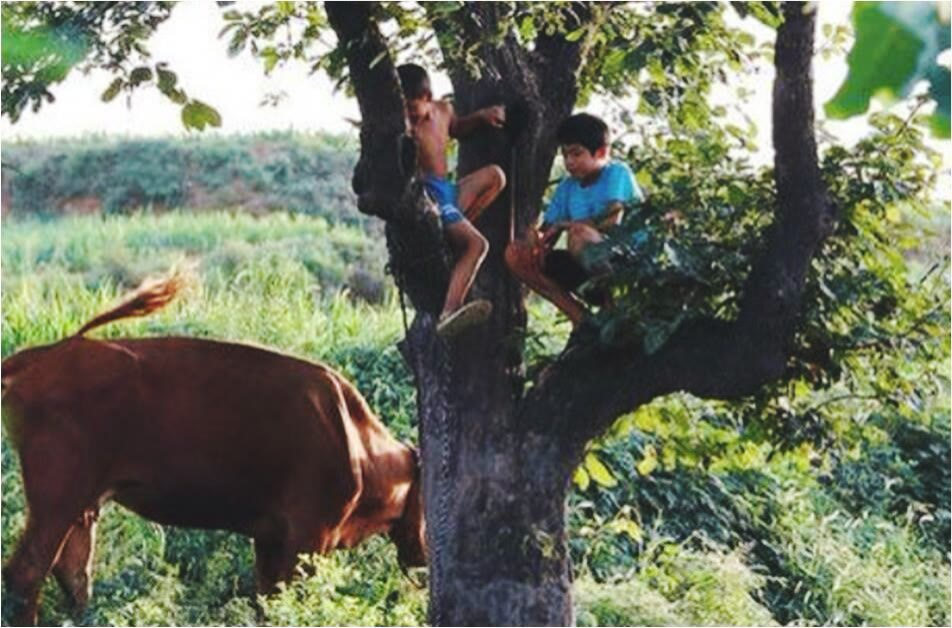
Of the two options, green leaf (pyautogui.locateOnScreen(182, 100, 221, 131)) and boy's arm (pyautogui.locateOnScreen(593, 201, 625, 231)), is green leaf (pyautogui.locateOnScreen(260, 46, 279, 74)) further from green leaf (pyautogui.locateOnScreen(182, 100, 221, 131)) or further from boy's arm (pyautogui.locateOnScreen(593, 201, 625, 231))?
green leaf (pyautogui.locateOnScreen(182, 100, 221, 131))

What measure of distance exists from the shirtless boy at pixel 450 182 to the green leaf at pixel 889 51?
4267 millimetres

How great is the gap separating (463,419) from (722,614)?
2748 mm

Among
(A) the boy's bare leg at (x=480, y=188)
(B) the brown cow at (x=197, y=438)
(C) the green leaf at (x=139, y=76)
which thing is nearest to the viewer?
(C) the green leaf at (x=139, y=76)

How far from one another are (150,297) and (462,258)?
6.30 ft

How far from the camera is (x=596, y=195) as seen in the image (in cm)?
548

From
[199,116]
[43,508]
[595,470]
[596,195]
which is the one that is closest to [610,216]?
[596,195]

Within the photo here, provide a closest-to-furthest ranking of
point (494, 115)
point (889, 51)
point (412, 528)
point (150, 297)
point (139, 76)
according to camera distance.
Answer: point (889, 51) → point (139, 76) → point (494, 115) → point (150, 297) → point (412, 528)

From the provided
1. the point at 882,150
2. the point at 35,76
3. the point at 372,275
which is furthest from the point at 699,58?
the point at 372,275

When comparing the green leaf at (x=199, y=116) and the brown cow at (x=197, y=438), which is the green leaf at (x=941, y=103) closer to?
the green leaf at (x=199, y=116)

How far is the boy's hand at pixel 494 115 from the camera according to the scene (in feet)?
17.6

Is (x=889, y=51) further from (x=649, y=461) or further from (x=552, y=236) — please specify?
(x=649, y=461)

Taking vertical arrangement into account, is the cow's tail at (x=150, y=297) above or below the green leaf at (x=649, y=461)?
above

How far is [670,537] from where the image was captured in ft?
30.3

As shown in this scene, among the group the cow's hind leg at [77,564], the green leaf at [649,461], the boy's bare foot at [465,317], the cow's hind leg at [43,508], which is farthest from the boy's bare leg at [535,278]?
the cow's hind leg at [77,564]
